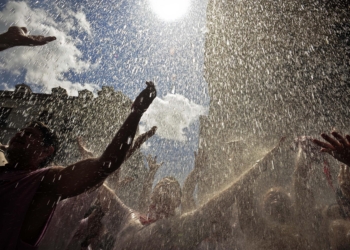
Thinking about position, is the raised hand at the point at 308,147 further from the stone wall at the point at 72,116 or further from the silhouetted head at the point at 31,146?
the stone wall at the point at 72,116

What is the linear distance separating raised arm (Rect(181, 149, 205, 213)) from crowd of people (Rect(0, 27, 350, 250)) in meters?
0.02

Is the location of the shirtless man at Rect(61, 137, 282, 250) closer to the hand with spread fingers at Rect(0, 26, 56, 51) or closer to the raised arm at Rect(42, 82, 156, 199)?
the raised arm at Rect(42, 82, 156, 199)

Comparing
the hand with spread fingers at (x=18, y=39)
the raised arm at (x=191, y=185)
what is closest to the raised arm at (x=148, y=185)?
the raised arm at (x=191, y=185)

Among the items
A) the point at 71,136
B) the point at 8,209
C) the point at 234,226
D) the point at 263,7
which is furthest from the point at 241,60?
the point at 71,136

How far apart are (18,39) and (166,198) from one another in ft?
7.82

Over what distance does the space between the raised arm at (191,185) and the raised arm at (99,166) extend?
218 centimetres

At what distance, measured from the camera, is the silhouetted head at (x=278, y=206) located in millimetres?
2732

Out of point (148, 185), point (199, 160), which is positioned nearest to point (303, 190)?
point (199, 160)

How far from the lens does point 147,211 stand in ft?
8.00

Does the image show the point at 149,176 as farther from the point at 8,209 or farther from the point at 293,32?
the point at 293,32

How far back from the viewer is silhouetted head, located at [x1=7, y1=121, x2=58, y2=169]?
64.3 inches

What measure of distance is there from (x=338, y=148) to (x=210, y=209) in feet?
3.54

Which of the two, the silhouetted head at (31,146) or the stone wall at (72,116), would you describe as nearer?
the silhouetted head at (31,146)

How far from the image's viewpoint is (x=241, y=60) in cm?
890
